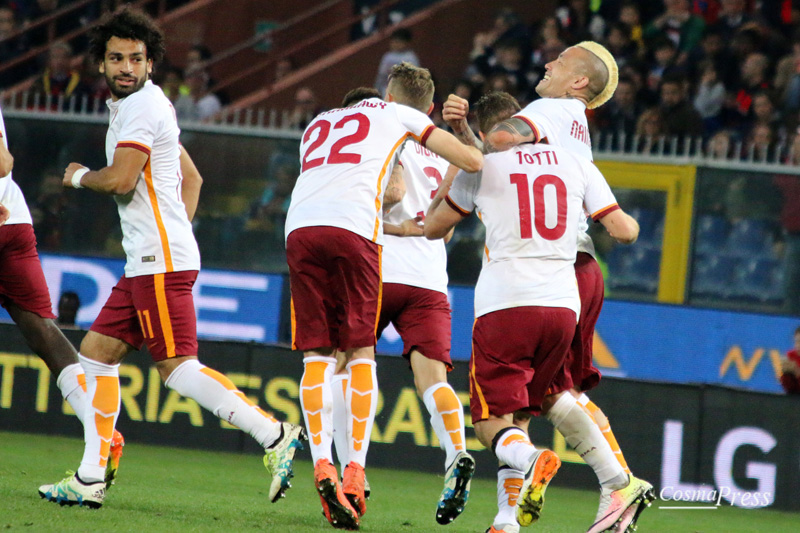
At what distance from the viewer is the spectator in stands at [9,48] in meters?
15.5

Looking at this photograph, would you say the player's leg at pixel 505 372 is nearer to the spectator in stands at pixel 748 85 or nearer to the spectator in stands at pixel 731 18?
the spectator in stands at pixel 748 85

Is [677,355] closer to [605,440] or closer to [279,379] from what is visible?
[279,379]

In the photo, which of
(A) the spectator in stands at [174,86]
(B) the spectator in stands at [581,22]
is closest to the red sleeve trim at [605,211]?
(A) the spectator in stands at [174,86]

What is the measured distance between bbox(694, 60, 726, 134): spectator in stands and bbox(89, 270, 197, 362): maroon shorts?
8024 mm

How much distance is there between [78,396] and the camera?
5.76 meters

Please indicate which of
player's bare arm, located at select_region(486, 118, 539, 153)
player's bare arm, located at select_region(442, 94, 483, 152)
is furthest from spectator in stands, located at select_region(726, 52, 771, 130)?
player's bare arm, located at select_region(486, 118, 539, 153)

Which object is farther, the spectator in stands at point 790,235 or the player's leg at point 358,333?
the spectator in stands at point 790,235

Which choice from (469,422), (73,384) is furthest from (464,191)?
(469,422)

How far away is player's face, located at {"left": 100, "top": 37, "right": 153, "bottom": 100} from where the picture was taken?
5227 millimetres

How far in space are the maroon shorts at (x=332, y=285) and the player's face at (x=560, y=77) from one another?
1.06 m

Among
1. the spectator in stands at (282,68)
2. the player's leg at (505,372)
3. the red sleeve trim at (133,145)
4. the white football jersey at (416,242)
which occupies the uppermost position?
the spectator in stands at (282,68)

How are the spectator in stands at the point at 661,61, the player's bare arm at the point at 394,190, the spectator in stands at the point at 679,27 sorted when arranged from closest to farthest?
the player's bare arm at the point at 394,190, the spectator in stands at the point at 661,61, the spectator in stands at the point at 679,27

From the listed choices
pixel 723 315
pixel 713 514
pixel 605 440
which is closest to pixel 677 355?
pixel 723 315

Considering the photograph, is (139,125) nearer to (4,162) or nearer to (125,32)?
(125,32)
